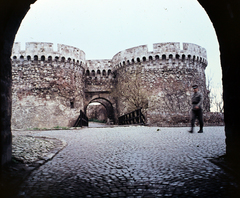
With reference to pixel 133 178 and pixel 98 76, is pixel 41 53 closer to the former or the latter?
pixel 98 76

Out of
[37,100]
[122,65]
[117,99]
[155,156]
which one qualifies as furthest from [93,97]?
[155,156]

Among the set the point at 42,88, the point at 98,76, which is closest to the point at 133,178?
the point at 42,88

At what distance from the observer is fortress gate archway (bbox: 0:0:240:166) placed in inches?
85.7

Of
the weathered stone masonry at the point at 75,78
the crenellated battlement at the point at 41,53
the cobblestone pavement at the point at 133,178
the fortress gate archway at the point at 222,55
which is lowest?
the cobblestone pavement at the point at 133,178

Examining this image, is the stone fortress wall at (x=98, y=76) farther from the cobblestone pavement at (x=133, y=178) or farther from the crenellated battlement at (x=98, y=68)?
the cobblestone pavement at (x=133, y=178)

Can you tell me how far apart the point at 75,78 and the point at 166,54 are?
7.86 m

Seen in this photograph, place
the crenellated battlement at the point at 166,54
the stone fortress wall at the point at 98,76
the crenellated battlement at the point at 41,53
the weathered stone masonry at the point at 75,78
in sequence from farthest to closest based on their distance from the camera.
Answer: the stone fortress wall at the point at 98,76
the crenellated battlement at the point at 166,54
the crenellated battlement at the point at 41,53
the weathered stone masonry at the point at 75,78

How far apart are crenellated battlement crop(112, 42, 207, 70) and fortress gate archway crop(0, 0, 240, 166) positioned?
1623cm

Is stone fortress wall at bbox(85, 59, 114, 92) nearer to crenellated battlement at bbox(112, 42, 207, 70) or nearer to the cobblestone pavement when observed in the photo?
crenellated battlement at bbox(112, 42, 207, 70)

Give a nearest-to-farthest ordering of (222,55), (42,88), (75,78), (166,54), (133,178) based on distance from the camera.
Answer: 1. (133,178)
2. (222,55)
3. (42,88)
4. (166,54)
5. (75,78)

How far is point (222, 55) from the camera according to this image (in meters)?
2.52

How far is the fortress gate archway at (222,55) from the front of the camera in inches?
85.7

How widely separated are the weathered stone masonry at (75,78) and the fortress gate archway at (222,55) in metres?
14.0

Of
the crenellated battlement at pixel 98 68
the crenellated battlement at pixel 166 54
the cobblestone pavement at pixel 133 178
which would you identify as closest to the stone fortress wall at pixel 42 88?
the crenellated battlement at pixel 98 68
